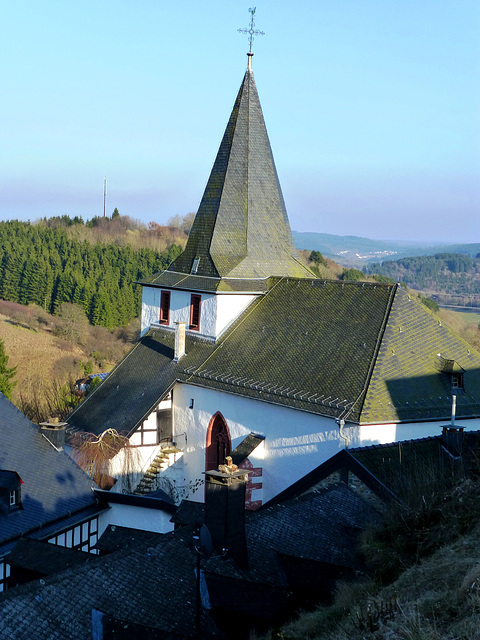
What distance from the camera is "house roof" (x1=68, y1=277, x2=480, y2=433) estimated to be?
70.2 feet

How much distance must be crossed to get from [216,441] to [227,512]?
38.7 feet

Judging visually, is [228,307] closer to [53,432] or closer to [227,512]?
[53,432]

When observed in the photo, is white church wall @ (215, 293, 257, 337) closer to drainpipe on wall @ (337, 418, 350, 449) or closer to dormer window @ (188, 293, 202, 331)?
dormer window @ (188, 293, 202, 331)

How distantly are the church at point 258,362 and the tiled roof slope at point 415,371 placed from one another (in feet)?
0.13

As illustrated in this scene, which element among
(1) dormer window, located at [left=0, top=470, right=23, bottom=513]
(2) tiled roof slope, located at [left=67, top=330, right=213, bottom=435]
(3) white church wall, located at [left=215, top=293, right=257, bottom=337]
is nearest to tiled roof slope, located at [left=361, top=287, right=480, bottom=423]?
(3) white church wall, located at [left=215, top=293, right=257, bottom=337]

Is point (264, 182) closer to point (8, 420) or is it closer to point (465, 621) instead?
point (8, 420)

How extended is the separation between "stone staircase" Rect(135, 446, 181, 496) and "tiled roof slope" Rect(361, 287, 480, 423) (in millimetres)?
8874

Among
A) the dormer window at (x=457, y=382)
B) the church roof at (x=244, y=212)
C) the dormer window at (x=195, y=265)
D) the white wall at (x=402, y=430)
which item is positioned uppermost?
the church roof at (x=244, y=212)

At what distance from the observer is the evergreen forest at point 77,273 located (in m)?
81.4

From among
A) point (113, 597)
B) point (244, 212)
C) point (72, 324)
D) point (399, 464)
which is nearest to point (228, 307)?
point (244, 212)

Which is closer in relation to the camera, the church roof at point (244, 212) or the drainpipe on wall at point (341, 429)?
the drainpipe on wall at point (341, 429)

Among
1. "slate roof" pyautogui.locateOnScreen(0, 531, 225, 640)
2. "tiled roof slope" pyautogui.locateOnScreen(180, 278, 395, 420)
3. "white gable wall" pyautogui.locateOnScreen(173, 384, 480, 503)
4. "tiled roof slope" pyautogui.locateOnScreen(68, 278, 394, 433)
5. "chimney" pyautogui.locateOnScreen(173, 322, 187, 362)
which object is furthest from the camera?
"chimney" pyautogui.locateOnScreen(173, 322, 187, 362)

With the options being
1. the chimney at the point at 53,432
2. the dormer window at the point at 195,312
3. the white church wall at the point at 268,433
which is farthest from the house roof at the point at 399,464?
the dormer window at the point at 195,312

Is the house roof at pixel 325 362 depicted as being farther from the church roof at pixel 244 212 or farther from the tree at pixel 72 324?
the tree at pixel 72 324
